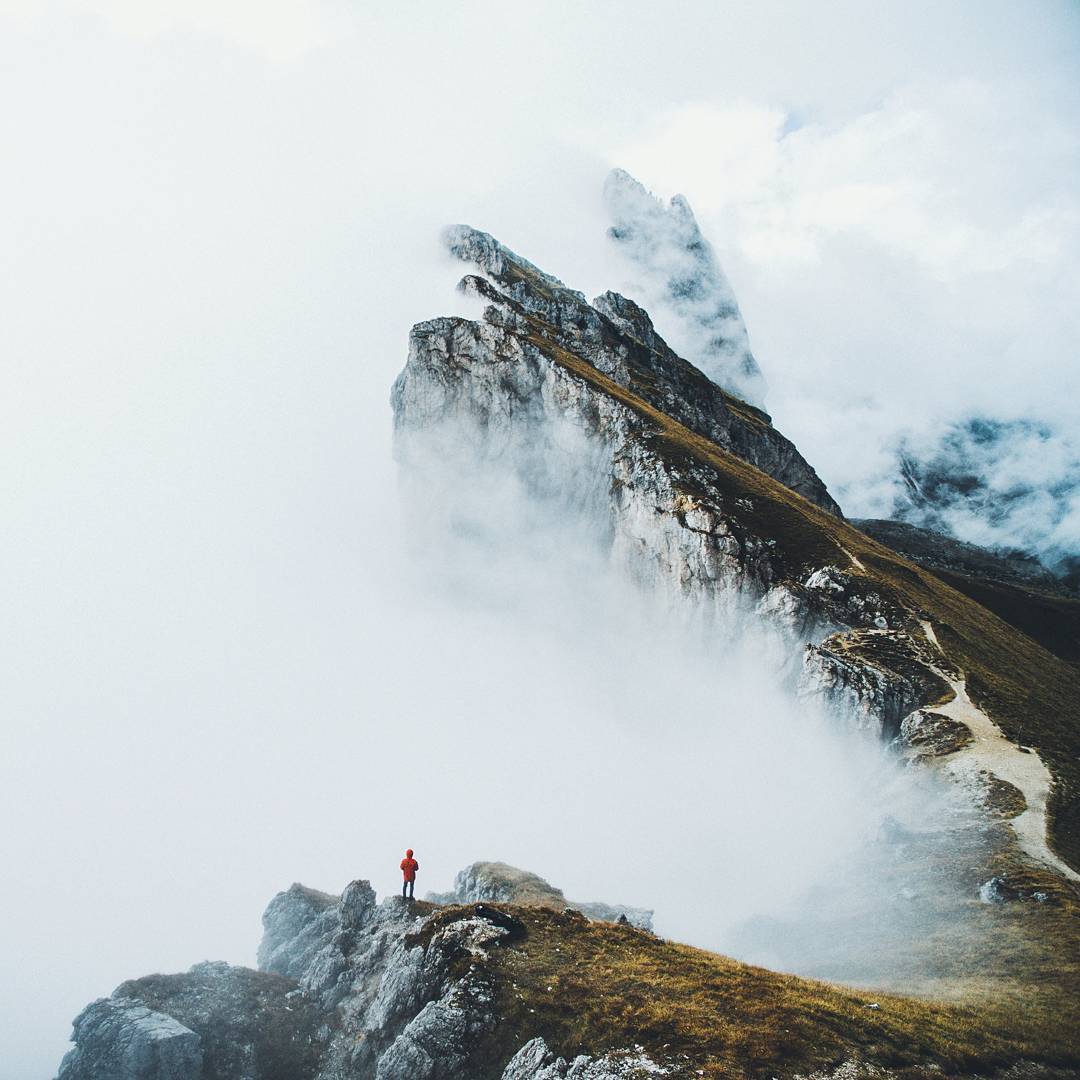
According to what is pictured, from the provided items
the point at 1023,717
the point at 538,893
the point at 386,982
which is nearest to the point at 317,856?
the point at 538,893

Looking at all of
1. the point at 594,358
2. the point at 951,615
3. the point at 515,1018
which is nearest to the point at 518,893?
the point at 515,1018

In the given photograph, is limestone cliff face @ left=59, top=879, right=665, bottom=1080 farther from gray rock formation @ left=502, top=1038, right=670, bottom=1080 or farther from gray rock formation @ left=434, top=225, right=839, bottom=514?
gray rock formation @ left=434, top=225, right=839, bottom=514

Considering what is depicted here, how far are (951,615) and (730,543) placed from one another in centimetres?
3254

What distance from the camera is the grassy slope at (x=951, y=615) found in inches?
2158

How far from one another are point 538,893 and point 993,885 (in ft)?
98.4

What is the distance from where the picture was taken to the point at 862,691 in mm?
61281

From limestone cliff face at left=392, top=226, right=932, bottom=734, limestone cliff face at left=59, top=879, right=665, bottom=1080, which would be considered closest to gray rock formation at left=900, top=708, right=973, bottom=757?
limestone cliff face at left=392, top=226, right=932, bottom=734

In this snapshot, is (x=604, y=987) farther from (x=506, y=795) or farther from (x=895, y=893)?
(x=506, y=795)

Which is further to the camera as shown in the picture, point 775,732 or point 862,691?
point 775,732

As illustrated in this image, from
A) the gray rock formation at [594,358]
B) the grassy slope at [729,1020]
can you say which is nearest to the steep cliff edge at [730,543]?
the gray rock formation at [594,358]

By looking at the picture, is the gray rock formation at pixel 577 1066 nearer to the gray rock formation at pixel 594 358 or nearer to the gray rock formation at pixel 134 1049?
the gray rock formation at pixel 134 1049

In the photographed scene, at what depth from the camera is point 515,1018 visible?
25516 millimetres

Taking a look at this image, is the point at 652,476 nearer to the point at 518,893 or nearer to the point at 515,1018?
the point at 518,893

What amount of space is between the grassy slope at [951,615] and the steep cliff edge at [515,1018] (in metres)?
24.7
